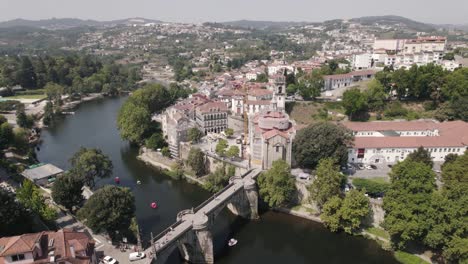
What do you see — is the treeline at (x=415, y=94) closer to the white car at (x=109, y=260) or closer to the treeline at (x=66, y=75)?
the white car at (x=109, y=260)

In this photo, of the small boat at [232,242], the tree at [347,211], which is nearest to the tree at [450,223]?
the tree at [347,211]

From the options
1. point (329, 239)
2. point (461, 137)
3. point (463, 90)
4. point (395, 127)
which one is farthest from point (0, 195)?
point (463, 90)

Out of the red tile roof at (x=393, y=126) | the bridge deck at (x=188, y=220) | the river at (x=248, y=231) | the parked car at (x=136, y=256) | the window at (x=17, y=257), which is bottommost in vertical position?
the river at (x=248, y=231)

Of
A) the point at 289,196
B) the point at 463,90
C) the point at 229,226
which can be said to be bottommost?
the point at 229,226

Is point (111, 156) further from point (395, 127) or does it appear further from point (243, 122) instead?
point (395, 127)

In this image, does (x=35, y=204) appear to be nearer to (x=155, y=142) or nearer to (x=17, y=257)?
(x=17, y=257)

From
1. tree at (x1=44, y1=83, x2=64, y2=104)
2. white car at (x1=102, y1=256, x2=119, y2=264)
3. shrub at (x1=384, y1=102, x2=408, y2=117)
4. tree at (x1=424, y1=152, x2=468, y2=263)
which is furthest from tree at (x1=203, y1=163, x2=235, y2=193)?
tree at (x1=44, y1=83, x2=64, y2=104)
